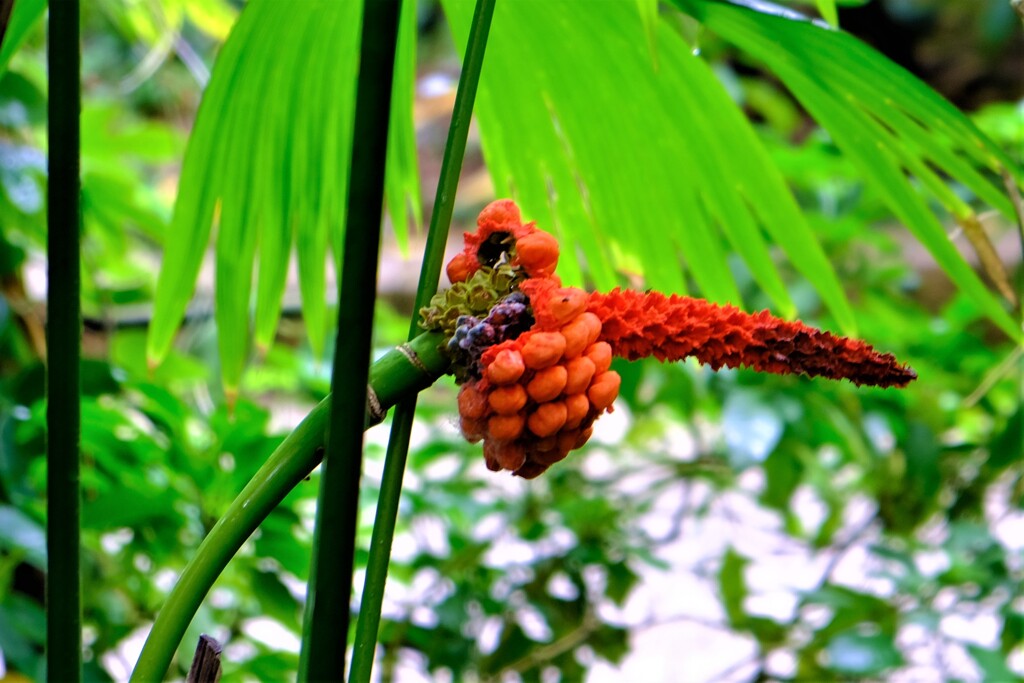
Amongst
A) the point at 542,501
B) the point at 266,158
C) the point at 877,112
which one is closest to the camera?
the point at 877,112

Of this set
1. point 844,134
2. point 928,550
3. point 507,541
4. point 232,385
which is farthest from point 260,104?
point 928,550

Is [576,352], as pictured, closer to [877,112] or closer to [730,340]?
[730,340]

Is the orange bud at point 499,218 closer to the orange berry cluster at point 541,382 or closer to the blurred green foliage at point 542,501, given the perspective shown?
the orange berry cluster at point 541,382

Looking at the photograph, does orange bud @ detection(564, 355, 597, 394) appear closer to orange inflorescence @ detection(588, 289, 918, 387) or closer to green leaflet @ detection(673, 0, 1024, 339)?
orange inflorescence @ detection(588, 289, 918, 387)

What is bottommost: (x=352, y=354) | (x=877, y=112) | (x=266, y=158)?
(x=352, y=354)

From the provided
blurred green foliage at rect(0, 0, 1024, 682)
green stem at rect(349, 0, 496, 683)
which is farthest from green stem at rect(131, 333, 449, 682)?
blurred green foliage at rect(0, 0, 1024, 682)

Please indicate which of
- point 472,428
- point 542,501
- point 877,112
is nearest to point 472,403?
point 472,428
